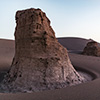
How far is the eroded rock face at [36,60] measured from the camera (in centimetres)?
330

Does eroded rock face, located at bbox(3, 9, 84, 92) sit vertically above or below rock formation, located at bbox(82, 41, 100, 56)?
above

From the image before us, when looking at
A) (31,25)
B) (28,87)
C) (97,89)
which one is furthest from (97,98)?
(31,25)

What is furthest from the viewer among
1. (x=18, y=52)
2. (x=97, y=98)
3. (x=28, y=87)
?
(x=18, y=52)

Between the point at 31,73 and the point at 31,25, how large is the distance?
1284 mm

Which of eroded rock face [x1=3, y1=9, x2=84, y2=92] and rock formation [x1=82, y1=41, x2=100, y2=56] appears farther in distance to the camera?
rock formation [x1=82, y1=41, x2=100, y2=56]

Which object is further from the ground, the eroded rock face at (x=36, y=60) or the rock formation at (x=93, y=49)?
the eroded rock face at (x=36, y=60)

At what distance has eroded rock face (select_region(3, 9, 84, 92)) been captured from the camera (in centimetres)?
330

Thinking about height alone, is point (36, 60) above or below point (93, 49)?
above

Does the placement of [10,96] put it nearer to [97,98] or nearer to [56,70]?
[56,70]

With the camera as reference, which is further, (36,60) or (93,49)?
(93,49)

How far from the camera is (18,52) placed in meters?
3.77

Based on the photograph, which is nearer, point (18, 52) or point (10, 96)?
point (10, 96)

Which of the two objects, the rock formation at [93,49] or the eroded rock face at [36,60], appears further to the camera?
the rock formation at [93,49]

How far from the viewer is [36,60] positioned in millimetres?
3455
